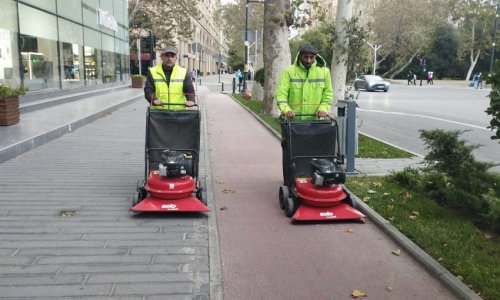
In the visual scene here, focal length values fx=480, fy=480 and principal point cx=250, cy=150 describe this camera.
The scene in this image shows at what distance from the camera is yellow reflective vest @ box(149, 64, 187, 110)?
624 cm

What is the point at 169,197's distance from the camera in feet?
18.2

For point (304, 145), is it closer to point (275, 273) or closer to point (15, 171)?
point (275, 273)

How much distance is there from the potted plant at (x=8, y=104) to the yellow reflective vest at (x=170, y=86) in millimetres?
5746

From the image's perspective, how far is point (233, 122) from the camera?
15664 mm

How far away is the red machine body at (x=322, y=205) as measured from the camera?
5453 millimetres

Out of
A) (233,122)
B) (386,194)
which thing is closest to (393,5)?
(233,122)

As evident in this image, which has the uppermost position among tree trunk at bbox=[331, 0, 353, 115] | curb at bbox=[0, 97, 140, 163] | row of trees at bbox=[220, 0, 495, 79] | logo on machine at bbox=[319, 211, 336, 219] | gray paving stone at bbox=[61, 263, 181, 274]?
row of trees at bbox=[220, 0, 495, 79]

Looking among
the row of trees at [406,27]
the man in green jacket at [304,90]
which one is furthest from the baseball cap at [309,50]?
the row of trees at [406,27]

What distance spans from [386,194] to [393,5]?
188 feet

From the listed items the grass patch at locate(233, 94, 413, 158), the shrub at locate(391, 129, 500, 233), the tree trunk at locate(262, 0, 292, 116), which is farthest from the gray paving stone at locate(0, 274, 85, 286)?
the tree trunk at locate(262, 0, 292, 116)

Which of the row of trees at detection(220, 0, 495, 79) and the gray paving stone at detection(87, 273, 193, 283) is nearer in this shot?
the gray paving stone at detection(87, 273, 193, 283)

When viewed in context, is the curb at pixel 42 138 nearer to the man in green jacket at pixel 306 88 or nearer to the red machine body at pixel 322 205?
the man in green jacket at pixel 306 88

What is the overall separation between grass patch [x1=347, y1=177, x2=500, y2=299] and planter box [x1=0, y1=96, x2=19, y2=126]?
788cm

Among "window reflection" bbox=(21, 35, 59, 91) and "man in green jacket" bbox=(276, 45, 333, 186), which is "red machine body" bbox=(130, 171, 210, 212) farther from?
"window reflection" bbox=(21, 35, 59, 91)
